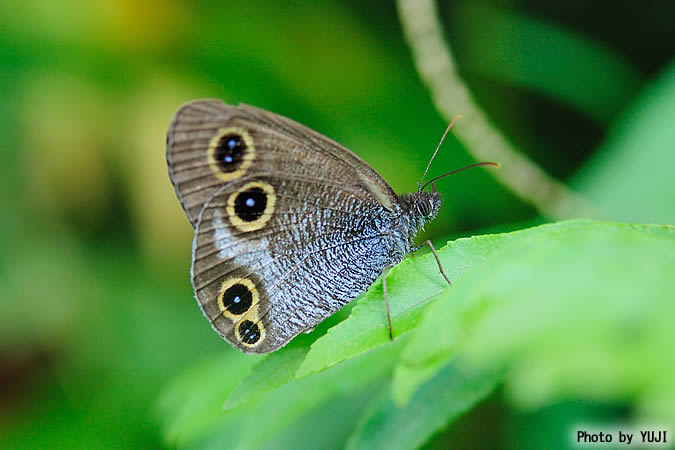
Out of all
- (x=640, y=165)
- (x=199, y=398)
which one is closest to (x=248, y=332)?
(x=199, y=398)

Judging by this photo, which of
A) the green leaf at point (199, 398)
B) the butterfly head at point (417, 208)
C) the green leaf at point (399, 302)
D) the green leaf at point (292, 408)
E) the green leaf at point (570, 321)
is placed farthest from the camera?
the butterfly head at point (417, 208)

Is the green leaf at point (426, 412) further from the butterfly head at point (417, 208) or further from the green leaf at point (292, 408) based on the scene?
the butterfly head at point (417, 208)

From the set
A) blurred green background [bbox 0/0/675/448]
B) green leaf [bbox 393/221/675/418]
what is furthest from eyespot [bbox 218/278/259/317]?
blurred green background [bbox 0/0/675/448]

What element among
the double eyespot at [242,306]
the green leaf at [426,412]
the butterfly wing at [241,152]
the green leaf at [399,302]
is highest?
the butterfly wing at [241,152]

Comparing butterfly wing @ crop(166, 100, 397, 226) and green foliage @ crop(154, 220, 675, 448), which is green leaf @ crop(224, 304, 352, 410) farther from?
butterfly wing @ crop(166, 100, 397, 226)

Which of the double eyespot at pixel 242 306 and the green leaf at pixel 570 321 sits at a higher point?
the green leaf at pixel 570 321

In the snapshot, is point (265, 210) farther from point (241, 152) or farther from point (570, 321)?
point (570, 321)

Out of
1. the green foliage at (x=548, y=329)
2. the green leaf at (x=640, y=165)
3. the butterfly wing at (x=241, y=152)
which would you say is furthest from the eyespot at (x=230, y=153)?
the green leaf at (x=640, y=165)
